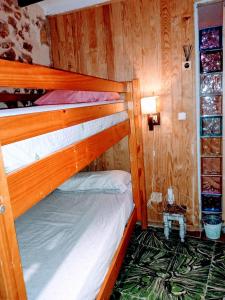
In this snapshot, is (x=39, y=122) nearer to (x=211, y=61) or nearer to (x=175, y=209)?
(x=175, y=209)

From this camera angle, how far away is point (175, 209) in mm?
2469

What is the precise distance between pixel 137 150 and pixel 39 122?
5.37 feet

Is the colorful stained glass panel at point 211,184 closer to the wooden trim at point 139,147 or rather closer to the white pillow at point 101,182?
the wooden trim at point 139,147

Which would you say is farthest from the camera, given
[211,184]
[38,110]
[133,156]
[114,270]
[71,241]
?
[211,184]

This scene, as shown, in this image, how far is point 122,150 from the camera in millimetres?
2793

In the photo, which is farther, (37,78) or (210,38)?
Result: (210,38)

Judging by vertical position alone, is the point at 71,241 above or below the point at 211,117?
below

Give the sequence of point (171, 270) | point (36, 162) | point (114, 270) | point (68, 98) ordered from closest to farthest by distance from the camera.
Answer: point (36, 162), point (114, 270), point (68, 98), point (171, 270)

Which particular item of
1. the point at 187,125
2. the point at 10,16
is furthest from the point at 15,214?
the point at 10,16

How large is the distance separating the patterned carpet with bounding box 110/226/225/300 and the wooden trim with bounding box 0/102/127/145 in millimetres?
1392

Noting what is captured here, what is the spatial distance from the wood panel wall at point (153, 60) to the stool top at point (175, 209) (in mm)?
127

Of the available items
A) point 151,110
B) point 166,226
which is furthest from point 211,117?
point 166,226

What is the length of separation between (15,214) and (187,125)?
2025 mm

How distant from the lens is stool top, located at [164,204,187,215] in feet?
7.98
